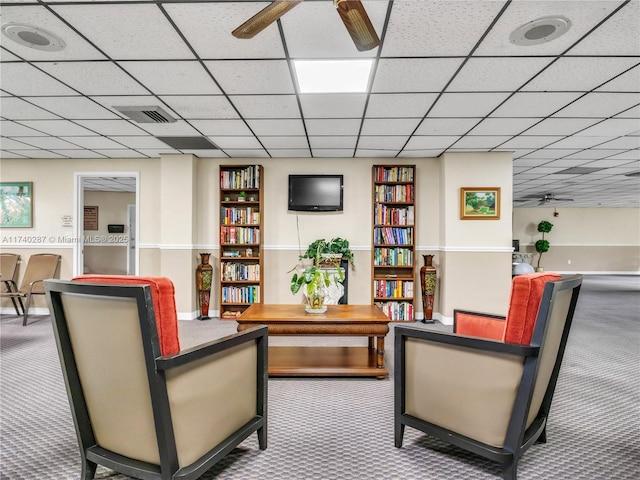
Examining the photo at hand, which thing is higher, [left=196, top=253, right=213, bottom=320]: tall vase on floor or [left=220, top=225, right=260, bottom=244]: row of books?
[left=220, top=225, right=260, bottom=244]: row of books

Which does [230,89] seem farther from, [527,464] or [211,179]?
[527,464]

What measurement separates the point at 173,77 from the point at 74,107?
1.42 m

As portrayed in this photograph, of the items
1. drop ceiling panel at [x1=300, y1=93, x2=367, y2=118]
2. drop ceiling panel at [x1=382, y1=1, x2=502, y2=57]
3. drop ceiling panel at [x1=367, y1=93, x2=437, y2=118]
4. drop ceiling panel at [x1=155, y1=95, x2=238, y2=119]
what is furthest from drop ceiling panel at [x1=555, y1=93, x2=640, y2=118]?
drop ceiling panel at [x1=155, y1=95, x2=238, y2=119]

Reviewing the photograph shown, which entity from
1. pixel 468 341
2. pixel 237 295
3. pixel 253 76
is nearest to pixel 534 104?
pixel 253 76

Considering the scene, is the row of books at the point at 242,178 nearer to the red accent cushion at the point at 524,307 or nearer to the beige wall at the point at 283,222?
the beige wall at the point at 283,222

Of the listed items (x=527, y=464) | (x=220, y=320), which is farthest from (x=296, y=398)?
(x=220, y=320)

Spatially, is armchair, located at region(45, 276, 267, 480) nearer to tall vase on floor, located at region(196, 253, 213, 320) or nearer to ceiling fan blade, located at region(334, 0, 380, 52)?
ceiling fan blade, located at region(334, 0, 380, 52)

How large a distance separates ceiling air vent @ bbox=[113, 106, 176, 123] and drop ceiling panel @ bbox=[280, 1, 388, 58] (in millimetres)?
1806

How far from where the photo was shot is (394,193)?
17.4 ft

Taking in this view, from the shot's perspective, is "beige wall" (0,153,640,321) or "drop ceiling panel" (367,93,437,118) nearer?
"drop ceiling panel" (367,93,437,118)

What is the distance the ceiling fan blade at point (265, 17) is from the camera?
1557 millimetres

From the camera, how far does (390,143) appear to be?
4.58 meters

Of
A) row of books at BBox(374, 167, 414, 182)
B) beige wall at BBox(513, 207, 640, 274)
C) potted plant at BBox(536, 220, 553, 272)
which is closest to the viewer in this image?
row of books at BBox(374, 167, 414, 182)

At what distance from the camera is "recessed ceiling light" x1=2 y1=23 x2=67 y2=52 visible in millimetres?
2145
